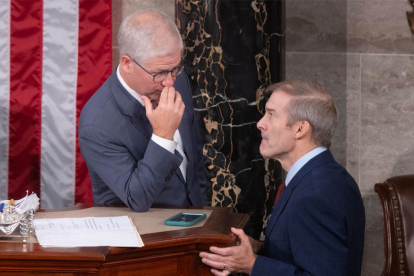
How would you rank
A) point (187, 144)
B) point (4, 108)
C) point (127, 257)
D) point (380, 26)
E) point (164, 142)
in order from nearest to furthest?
point (127, 257) → point (164, 142) → point (187, 144) → point (4, 108) → point (380, 26)

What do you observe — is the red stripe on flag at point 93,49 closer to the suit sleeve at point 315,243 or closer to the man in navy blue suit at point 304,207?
the man in navy blue suit at point 304,207

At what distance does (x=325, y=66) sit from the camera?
4.36 meters

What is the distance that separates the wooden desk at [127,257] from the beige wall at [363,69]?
2601mm

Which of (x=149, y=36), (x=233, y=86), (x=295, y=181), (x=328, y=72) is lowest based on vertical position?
(x=295, y=181)

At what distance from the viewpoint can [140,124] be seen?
2547 mm

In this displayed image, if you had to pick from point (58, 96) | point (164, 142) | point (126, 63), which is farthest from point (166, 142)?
point (58, 96)

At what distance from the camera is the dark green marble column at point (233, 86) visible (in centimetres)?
374

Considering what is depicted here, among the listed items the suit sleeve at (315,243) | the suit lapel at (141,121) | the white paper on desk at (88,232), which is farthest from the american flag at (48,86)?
the suit sleeve at (315,243)

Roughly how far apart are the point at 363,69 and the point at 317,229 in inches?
105

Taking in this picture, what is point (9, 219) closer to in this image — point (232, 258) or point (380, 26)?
point (232, 258)

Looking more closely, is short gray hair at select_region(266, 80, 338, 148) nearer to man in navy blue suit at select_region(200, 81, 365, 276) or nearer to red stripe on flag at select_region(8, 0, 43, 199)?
man in navy blue suit at select_region(200, 81, 365, 276)

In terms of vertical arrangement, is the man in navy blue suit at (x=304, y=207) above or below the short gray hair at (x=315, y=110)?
below

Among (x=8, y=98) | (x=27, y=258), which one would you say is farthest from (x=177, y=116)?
(x=8, y=98)

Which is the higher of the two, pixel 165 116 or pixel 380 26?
pixel 380 26
